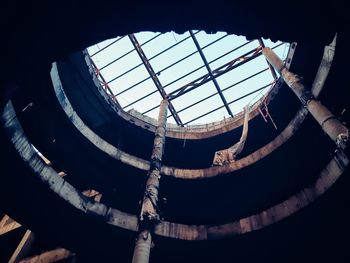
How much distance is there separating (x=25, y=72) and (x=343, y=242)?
9565 mm

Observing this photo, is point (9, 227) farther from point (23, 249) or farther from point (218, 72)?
point (218, 72)

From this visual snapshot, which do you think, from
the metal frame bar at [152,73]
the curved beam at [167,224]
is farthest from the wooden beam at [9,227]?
the metal frame bar at [152,73]

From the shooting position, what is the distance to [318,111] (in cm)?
875

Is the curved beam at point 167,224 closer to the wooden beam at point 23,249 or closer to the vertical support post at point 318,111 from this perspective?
the vertical support post at point 318,111

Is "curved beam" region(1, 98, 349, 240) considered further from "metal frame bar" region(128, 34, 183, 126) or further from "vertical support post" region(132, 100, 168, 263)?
"metal frame bar" region(128, 34, 183, 126)

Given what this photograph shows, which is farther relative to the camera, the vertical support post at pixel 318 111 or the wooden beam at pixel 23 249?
the wooden beam at pixel 23 249

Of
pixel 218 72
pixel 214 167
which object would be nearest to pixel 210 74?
pixel 218 72

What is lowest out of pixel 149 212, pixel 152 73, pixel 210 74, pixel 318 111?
pixel 149 212

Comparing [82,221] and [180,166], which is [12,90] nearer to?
[82,221]

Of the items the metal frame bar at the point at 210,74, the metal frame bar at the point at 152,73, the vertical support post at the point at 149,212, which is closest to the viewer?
the vertical support post at the point at 149,212

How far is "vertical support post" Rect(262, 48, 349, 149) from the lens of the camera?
7656mm

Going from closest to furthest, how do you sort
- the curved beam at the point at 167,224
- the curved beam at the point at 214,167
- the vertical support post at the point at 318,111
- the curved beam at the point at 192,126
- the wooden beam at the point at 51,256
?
the curved beam at the point at 167,224
the vertical support post at the point at 318,111
the curved beam at the point at 214,167
the wooden beam at the point at 51,256
the curved beam at the point at 192,126

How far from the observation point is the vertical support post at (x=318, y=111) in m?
7.66

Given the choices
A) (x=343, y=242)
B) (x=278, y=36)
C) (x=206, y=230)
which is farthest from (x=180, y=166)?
(x=278, y=36)
